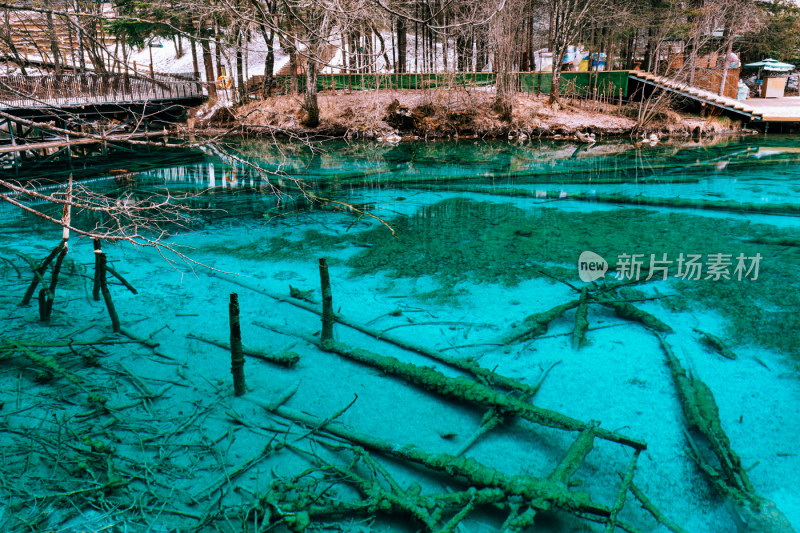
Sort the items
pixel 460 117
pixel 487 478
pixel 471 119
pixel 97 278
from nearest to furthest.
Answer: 1. pixel 487 478
2. pixel 97 278
3. pixel 471 119
4. pixel 460 117

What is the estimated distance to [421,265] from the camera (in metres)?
8.80

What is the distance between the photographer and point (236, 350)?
4902mm

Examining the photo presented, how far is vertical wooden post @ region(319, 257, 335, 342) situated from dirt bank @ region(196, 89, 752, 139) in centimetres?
2019

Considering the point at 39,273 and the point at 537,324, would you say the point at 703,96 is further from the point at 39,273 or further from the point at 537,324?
the point at 39,273

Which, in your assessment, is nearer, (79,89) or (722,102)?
(79,89)

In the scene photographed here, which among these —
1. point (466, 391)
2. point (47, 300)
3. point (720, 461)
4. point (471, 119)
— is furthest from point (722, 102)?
point (47, 300)

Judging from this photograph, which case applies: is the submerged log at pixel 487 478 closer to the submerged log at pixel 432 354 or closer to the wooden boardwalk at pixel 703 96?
the submerged log at pixel 432 354

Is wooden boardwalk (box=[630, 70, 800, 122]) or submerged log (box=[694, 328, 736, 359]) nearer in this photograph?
submerged log (box=[694, 328, 736, 359])

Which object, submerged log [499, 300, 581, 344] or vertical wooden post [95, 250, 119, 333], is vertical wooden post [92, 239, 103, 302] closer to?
vertical wooden post [95, 250, 119, 333]

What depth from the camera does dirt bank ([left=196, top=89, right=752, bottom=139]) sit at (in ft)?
81.6

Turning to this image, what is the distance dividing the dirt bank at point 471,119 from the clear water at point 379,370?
13.6m

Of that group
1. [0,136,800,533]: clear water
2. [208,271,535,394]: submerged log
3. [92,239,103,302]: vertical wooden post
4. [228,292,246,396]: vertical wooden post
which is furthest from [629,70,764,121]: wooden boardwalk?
[228,292,246,396]: vertical wooden post

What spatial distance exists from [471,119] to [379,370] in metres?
21.8

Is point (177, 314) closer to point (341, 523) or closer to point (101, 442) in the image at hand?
point (101, 442)
